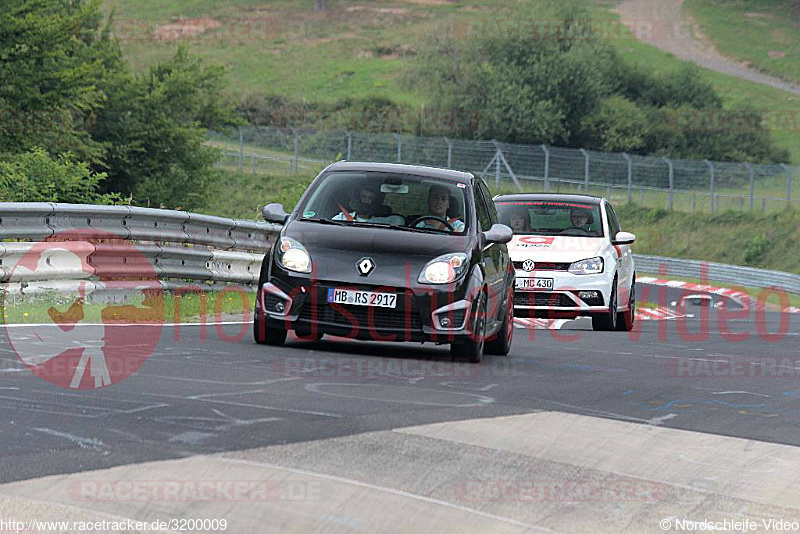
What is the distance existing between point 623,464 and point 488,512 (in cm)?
156

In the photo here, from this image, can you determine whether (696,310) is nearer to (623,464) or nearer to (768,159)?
(623,464)

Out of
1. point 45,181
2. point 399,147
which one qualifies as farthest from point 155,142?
point 399,147

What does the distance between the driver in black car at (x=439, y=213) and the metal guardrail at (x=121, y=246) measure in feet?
12.8

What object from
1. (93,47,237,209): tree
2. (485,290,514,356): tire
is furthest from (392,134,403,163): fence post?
(485,290,514,356): tire

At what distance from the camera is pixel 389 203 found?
12.3m

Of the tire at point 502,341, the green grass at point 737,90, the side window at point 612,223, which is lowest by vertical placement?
the tire at point 502,341

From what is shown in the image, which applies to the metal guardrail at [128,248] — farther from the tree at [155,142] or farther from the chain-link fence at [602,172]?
the chain-link fence at [602,172]

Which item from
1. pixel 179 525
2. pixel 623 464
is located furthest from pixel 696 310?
pixel 179 525

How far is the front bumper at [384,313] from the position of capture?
11.1m

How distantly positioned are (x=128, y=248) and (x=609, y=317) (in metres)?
5.99

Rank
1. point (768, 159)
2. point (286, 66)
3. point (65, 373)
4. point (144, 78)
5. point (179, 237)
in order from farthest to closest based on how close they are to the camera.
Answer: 1. point (286, 66)
2. point (768, 159)
3. point (144, 78)
4. point (179, 237)
5. point (65, 373)

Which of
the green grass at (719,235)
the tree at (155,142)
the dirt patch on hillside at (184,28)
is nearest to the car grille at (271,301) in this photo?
the tree at (155,142)

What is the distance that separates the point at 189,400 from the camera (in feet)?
26.7

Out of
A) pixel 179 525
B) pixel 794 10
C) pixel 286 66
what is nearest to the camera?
pixel 179 525
